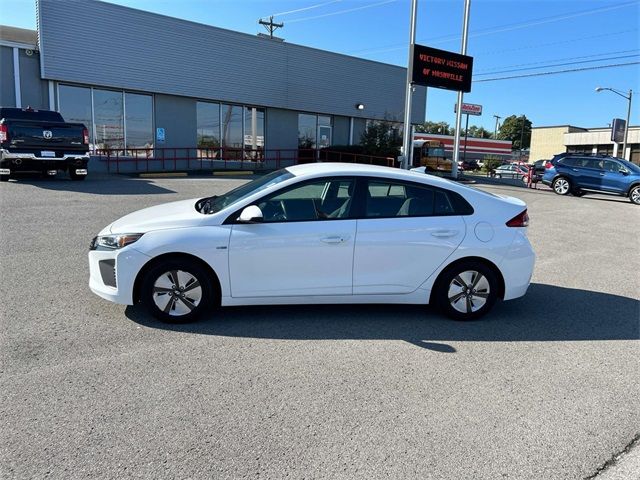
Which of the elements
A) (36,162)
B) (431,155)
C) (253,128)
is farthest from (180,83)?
(431,155)

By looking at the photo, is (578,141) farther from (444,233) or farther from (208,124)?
(444,233)

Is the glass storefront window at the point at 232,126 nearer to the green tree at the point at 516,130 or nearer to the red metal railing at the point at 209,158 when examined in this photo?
the red metal railing at the point at 209,158

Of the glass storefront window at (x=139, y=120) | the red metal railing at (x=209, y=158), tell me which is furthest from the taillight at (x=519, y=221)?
the glass storefront window at (x=139, y=120)

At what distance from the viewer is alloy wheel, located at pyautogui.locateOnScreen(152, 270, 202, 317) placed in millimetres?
4664

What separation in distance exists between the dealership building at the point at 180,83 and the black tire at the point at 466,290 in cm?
2094

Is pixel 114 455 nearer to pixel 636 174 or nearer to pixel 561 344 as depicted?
pixel 561 344

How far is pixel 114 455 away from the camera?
9.24 feet

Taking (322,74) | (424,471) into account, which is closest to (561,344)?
(424,471)

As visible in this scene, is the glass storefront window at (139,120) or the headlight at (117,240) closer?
the headlight at (117,240)

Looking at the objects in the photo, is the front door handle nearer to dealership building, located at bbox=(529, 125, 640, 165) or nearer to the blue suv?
the blue suv

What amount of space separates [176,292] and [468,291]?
2862 millimetres

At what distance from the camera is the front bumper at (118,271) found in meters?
4.60

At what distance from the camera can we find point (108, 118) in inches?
895

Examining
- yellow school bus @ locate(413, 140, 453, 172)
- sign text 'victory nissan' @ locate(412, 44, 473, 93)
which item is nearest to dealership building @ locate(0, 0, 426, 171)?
sign text 'victory nissan' @ locate(412, 44, 473, 93)
